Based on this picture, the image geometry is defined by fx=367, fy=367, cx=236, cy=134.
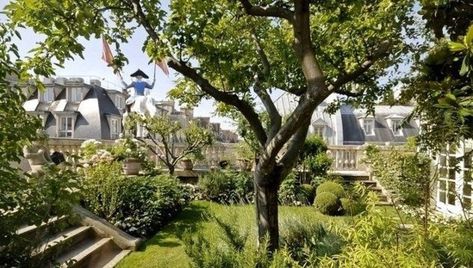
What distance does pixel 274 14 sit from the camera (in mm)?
3260

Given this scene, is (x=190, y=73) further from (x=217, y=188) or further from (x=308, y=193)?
(x=308, y=193)

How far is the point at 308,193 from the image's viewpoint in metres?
11.4

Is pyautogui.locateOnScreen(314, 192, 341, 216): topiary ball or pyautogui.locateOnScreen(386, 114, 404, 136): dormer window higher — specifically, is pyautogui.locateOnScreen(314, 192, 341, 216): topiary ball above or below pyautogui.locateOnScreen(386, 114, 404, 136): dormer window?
below

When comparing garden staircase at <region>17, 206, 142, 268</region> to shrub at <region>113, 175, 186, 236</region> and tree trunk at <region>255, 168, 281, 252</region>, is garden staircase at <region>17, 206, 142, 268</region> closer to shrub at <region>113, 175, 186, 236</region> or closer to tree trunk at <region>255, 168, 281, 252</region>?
shrub at <region>113, 175, 186, 236</region>

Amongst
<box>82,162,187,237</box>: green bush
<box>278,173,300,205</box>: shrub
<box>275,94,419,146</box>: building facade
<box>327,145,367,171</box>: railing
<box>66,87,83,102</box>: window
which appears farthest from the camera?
<box>66,87,83,102</box>: window

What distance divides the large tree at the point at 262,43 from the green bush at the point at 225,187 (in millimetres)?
5841

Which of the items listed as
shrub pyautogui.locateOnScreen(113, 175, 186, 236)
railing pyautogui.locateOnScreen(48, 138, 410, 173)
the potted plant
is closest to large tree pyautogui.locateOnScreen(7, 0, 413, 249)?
shrub pyautogui.locateOnScreen(113, 175, 186, 236)

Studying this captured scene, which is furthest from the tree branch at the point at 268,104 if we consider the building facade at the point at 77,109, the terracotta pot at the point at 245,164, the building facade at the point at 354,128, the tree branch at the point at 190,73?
the building facade at the point at 77,109

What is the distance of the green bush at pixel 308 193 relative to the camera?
11186 millimetres

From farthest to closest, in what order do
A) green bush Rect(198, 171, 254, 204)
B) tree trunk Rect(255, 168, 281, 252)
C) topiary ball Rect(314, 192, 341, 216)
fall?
green bush Rect(198, 171, 254, 204), topiary ball Rect(314, 192, 341, 216), tree trunk Rect(255, 168, 281, 252)

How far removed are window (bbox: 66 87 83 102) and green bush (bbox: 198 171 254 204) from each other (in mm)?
19470

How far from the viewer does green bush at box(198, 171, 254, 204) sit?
36.2 ft

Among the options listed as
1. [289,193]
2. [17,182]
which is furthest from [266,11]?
[289,193]

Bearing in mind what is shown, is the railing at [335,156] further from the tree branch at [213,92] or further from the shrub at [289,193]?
the tree branch at [213,92]
